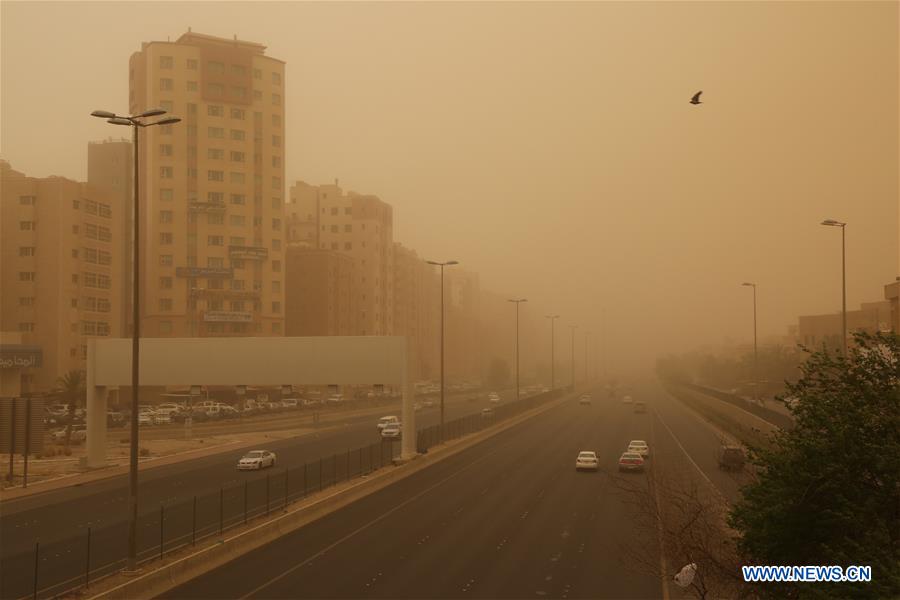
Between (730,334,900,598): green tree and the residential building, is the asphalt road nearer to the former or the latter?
(730,334,900,598): green tree

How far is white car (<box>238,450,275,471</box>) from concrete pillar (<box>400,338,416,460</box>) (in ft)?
24.4

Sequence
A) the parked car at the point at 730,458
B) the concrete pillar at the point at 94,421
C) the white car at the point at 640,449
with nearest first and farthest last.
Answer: the parked car at the point at 730,458 → the white car at the point at 640,449 → the concrete pillar at the point at 94,421

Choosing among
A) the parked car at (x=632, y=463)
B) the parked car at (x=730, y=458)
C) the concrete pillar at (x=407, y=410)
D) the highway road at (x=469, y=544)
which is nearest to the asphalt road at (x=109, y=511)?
the concrete pillar at (x=407, y=410)

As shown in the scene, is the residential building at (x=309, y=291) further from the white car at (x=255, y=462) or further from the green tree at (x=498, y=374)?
the white car at (x=255, y=462)

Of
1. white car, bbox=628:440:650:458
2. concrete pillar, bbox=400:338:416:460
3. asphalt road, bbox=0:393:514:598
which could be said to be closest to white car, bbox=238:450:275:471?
asphalt road, bbox=0:393:514:598

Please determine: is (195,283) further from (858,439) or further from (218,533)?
(858,439)

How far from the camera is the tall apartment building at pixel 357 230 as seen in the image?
152 meters

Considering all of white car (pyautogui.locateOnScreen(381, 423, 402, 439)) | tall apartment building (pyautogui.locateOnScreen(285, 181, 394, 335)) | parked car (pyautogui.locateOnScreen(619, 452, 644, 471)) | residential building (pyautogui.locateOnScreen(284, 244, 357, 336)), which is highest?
tall apartment building (pyautogui.locateOnScreen(285, 181, 394, 335))

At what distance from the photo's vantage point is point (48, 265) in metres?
86.1

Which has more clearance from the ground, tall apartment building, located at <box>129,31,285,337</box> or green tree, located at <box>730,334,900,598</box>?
tall apartment building, located at <box>129,31,285,337</box>

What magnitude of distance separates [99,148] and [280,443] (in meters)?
92.5

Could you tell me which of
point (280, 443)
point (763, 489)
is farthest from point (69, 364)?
point (763, 489)

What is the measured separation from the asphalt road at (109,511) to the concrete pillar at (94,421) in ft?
12.2

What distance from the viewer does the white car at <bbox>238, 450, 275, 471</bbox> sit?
4162 centimetres
